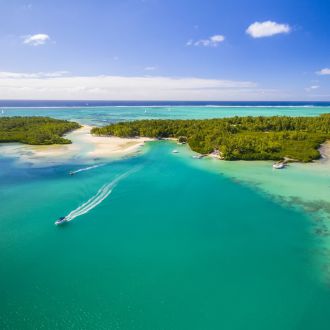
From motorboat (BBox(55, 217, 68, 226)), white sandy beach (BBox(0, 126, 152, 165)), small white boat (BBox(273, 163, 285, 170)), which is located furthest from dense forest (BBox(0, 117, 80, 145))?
small white boat (BBox(273, 163, 285, 170))

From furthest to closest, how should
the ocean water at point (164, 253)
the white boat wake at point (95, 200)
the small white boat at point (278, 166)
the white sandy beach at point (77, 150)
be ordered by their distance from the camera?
the white sandy beach at point (77, 150) → the small white boat at point (278, 166) → the white boat wake at point (95, 200) → the ocean water at point (164, 253)

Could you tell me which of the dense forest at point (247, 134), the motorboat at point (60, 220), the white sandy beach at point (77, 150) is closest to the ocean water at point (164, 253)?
the motorboat at point (60, 220)

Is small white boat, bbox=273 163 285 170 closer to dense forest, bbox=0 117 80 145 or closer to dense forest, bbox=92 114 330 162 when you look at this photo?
dense forest, bbox=92 114 330 162

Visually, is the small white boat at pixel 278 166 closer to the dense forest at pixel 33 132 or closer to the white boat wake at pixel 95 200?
the white boat wake at pixel 95 200

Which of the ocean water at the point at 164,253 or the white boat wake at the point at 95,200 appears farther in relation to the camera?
the white boat wake at the point at 95,200

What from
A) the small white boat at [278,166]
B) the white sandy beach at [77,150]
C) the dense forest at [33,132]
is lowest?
the white sandy beach at [77,150]
